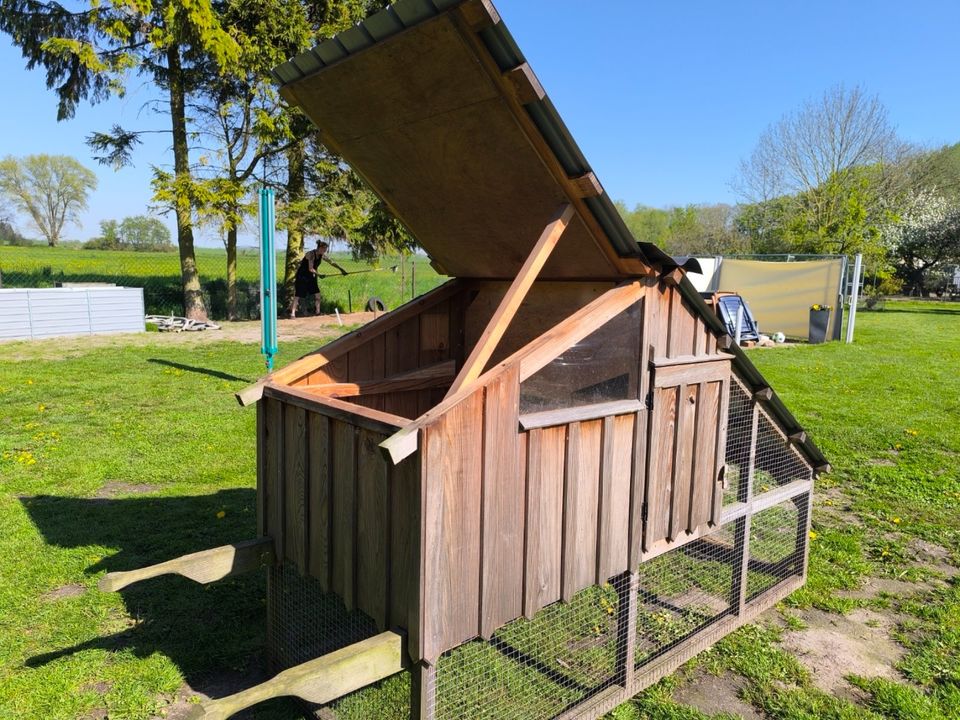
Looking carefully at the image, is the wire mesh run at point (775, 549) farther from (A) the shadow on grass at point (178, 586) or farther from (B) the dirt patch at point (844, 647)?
(A) the shadow on grass at point (178, 586)

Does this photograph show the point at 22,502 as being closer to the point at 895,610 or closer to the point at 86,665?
the point at 86,665

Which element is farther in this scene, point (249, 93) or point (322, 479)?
point (249, 93)

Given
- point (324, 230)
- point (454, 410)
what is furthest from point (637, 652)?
point (324, 230)

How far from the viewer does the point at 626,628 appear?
9.86 feet

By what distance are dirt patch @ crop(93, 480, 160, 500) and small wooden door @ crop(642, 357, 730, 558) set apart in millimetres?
4256

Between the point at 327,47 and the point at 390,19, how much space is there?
0.40m

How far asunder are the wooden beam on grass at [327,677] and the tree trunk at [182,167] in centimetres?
1514

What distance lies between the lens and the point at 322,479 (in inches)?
101

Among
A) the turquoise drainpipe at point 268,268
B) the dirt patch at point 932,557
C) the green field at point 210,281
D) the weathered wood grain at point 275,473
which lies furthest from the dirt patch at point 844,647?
the green field at point 210,281

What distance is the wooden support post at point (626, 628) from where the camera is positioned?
9.69 ft

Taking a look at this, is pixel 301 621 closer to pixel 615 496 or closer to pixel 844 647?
pixel 615 496

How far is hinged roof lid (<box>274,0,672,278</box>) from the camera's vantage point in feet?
6.94

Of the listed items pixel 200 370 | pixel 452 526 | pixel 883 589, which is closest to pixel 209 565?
pixel 452 526

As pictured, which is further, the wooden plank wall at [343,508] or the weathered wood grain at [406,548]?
the wooden plank wall at [343,508]
